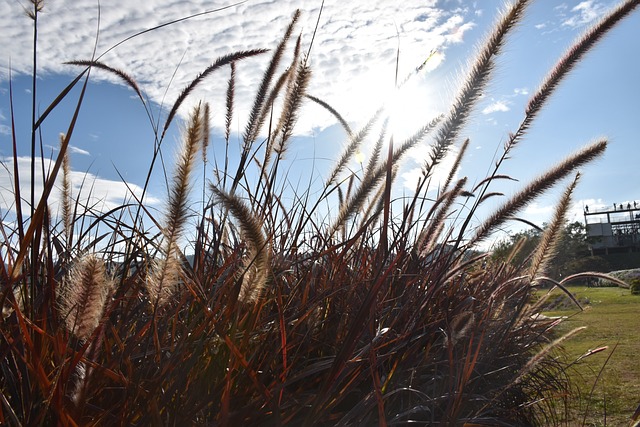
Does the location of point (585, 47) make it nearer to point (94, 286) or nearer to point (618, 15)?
point (618, 15)

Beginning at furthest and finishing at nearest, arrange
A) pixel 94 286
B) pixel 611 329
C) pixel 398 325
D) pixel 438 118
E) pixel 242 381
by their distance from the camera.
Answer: pixel 611 329
pixel 438 118
pixel 398 325
pixel 242 381
pixel 94 286

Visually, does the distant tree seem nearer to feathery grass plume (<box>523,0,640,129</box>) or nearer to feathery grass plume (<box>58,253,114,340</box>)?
feathery grass plume (<box>523,0,640,129</box>)

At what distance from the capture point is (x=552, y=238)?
2.15 meters

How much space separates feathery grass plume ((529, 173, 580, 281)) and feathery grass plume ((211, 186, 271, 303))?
4.61ft

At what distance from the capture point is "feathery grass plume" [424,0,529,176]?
154 centimetres

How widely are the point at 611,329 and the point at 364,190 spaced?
3326mm

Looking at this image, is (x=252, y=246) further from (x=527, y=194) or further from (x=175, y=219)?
(x=527, y=194)

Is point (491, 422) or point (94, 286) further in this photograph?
point (491, 422)

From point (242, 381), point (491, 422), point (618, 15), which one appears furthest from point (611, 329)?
point (242, 381)

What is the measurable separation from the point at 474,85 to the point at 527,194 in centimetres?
55

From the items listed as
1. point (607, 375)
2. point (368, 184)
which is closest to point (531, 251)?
point (607, 375)

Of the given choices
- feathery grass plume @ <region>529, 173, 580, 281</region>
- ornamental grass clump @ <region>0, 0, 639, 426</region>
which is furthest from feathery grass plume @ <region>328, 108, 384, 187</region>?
feathery grass plume @ <region>529, 173, 580, 281</region>

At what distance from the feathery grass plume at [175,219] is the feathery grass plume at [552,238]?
1.54m

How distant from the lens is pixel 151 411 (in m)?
0.90
